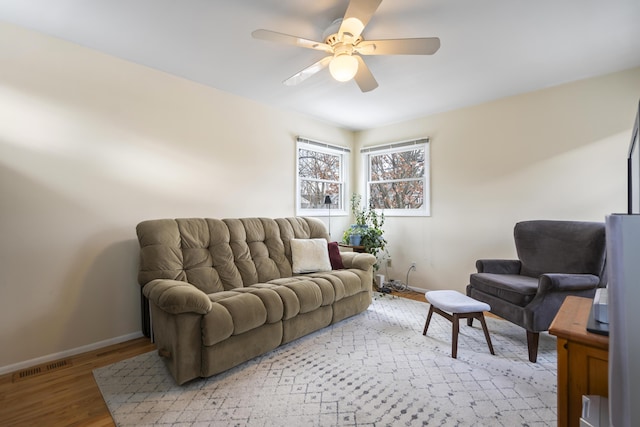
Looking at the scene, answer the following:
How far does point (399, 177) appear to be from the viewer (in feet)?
14.8

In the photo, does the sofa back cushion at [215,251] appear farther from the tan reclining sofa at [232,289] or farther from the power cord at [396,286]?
the power cord at [396,286]

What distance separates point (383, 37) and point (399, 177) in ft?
8.22

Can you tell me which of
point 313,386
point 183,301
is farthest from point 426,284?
point 183,301

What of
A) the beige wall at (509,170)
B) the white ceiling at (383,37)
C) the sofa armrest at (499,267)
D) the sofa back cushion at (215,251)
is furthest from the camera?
the sofa armrest at (499,267)

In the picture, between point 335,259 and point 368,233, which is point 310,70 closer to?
point 335,259

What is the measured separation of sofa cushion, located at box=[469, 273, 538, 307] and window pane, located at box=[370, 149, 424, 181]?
1845 millimetres

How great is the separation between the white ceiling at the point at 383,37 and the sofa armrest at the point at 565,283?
1.87 meters

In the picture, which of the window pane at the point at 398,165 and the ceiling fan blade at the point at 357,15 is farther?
the window pane at the point at 398,165

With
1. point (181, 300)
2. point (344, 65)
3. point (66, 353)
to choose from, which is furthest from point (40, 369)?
point (344, 65)

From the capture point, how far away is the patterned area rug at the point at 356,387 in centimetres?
161

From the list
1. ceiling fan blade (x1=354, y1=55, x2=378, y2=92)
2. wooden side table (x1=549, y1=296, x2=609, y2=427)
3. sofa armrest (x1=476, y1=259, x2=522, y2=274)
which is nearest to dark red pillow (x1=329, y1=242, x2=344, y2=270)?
sofa armrest (x1=476, y1=259, x2=522, y2=274)

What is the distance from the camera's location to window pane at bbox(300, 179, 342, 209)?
14.1 feet

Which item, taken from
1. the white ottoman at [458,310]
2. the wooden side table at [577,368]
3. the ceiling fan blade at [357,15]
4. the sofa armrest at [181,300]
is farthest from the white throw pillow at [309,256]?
the wooden side table at [577,368]

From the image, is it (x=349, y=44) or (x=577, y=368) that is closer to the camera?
(x=577, y=368)
